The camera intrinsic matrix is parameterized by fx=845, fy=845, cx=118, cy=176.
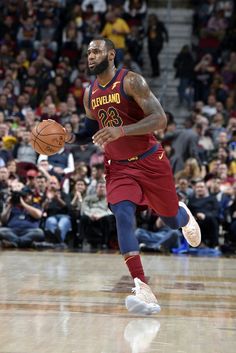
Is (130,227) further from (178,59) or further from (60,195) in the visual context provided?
(178,59)

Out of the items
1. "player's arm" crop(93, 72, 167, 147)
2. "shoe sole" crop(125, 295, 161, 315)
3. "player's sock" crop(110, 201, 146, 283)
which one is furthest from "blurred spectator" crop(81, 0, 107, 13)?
"shoe sole" crop(125, 295, 161, 315)

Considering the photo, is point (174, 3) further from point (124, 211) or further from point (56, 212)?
point (124, 211)

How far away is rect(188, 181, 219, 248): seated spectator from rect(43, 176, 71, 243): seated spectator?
6.19 ft

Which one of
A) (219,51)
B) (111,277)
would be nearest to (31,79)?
(219,51)

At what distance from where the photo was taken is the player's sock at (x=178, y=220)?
686cm

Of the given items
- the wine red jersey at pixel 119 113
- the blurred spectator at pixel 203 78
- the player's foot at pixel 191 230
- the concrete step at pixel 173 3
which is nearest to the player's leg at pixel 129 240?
the wine red jersey at pixel 119 113

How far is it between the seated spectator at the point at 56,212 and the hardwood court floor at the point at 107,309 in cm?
266

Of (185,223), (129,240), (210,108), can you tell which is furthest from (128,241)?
(210,108)

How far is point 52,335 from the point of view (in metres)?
4.92

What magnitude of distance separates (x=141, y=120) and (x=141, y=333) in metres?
1.65

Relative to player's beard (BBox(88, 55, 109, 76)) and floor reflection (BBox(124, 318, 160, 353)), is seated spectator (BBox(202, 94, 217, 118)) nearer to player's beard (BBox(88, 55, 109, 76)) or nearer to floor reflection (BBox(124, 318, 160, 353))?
player's beard (BBox(88, 55, 109, 76))

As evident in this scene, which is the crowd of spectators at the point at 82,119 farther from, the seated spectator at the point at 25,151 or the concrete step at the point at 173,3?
the concrete step at the point at 173,3

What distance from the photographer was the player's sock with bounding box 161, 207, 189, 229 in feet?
22.5

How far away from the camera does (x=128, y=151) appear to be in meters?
6.42
